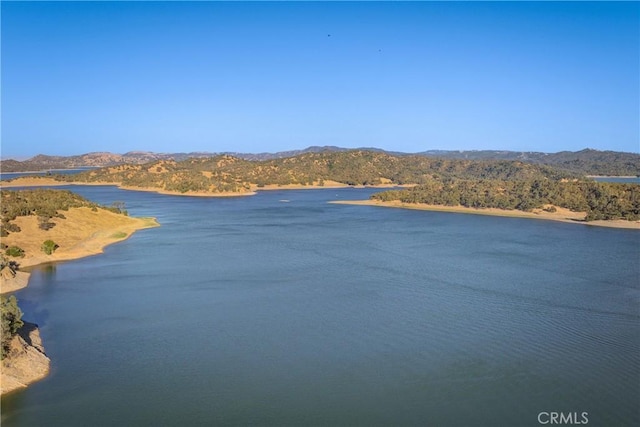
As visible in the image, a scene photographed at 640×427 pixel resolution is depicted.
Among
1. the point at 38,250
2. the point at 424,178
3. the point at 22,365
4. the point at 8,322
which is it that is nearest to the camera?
the point at 22,365

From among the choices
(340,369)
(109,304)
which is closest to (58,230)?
(109,304)

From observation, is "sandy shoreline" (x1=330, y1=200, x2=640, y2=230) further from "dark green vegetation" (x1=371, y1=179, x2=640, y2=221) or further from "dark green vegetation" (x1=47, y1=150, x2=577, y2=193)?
"dark green vegetation" (x1=47, y1=150, x2=577, y2=193)

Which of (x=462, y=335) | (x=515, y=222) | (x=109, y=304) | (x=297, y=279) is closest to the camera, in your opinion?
(x=462, y=335)

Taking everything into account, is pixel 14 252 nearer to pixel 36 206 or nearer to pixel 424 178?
pixel 36 206

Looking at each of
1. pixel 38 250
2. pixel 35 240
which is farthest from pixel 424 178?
pixel 38 250

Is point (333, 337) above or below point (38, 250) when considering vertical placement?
below

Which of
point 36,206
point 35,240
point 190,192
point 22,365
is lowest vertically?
point 22,365

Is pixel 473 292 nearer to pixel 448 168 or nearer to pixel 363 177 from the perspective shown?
pixel 363 177
